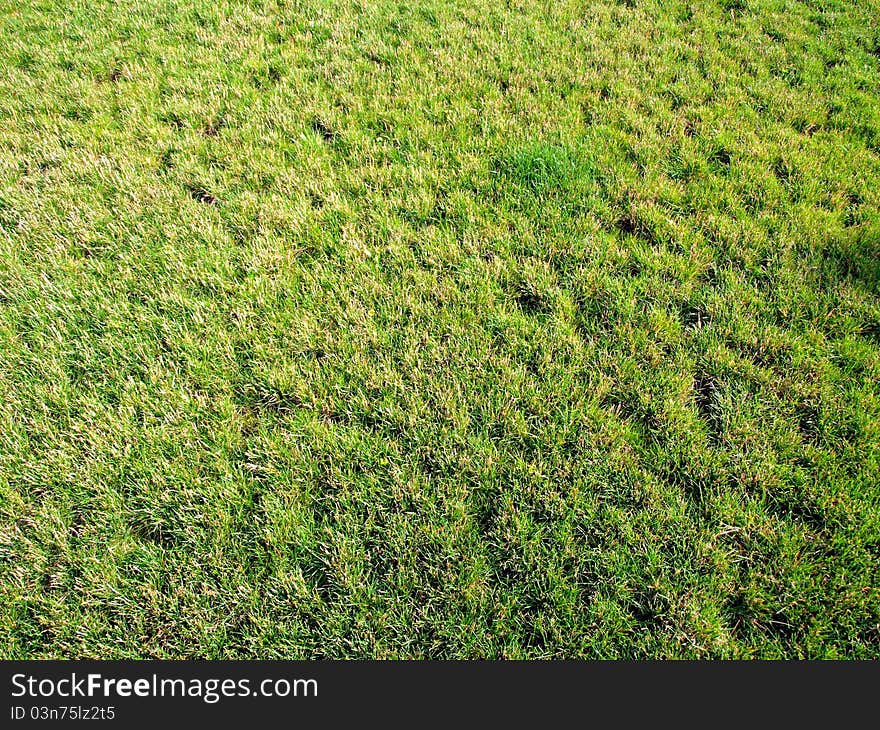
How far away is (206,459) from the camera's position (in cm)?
295

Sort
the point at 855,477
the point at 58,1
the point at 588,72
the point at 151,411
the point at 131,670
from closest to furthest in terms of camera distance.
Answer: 1. the point at 131,670
2. the point at 855,477
3. the point at 151,411
4. the point at 588,72
5. the point at 58,1

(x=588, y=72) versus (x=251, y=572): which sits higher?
(x=588, y=72)

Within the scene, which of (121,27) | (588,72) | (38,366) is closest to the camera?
(38,366)

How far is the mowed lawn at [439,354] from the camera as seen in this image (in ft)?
8.24

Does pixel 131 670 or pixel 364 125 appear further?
pixel 364 125

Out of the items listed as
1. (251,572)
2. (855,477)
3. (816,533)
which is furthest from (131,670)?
(855,477)

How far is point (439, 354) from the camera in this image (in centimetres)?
336

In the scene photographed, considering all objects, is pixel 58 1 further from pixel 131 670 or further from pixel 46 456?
pixel 131 670

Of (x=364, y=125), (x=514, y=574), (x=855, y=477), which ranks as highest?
(x=364, y=125)

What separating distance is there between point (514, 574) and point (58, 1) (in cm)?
891

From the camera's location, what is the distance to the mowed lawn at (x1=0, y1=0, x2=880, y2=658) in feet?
8.24

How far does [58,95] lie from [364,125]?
327 cm

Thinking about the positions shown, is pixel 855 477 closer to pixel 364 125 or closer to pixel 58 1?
pixel 364 125

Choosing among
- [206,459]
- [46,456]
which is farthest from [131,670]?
[46,456]
